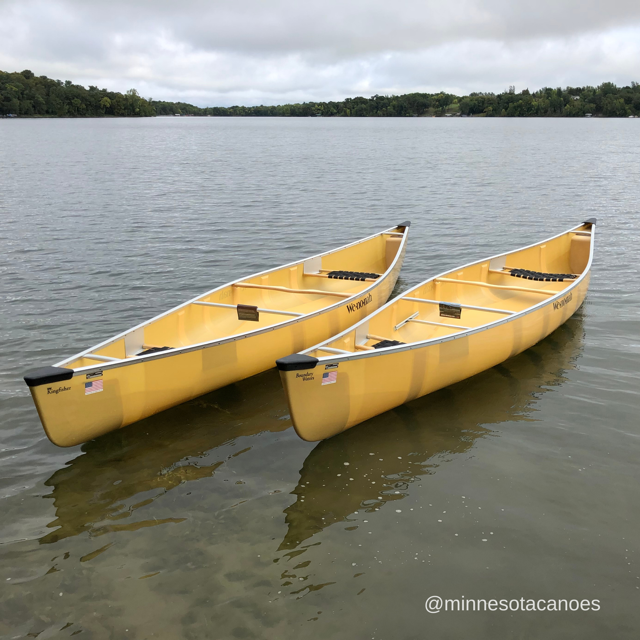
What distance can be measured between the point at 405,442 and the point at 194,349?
2.94 meters

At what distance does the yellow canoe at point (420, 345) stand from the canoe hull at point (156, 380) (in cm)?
105

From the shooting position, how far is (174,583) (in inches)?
197

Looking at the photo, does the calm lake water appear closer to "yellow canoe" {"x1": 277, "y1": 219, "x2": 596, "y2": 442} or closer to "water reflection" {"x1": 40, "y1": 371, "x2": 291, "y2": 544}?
"water reflection" {"x1": 40, "y1": 371, "x2": 291, "y2": 544}

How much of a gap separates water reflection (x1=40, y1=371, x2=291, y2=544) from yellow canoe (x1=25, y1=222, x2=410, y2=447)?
341 mm

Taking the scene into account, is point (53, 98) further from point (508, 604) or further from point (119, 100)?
point (508, 604)

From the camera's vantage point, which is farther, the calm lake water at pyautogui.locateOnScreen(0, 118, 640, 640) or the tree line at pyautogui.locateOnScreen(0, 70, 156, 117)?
the tree line at pyautogui.locateOnScreen(0, 70, 156, 117)

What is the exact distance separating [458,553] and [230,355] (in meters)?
3.90

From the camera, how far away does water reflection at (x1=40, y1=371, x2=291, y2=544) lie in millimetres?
5895

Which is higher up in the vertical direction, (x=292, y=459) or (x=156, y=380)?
(x=156, y=380)

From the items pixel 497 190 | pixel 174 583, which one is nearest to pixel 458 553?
pixel 174 583

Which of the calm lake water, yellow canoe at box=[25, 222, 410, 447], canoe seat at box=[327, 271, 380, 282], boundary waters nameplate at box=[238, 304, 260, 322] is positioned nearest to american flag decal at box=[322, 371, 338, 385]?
the calm lake water

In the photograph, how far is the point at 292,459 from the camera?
22.6 ft

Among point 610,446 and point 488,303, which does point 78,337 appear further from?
point 610,446

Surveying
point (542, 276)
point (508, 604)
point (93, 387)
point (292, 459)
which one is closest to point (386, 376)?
point (292, 459)
